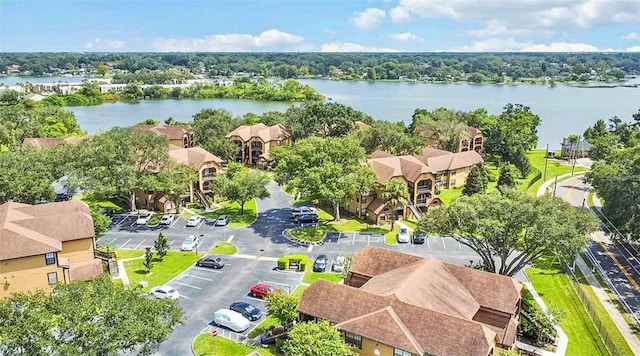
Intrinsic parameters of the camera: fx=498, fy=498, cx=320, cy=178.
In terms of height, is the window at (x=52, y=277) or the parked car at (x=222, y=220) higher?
the window at (x=52, y=277)

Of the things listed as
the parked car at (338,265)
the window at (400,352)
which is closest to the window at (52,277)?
the parked car at (338,265)

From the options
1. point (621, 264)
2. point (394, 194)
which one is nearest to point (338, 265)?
point (394, 194)

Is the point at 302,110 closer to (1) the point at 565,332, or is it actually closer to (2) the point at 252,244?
(2) the point at 252,244

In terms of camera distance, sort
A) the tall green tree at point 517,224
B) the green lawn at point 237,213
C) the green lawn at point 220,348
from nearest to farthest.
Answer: the green lawn at point 220,348
the tall green tree at point 517,224
the green lawn at point 237,213

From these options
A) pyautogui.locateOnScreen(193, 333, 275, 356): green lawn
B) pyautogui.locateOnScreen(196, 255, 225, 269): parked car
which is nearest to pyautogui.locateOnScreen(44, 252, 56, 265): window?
pyautogui.locateOnScreen(196, 255, 225, 269): parked car

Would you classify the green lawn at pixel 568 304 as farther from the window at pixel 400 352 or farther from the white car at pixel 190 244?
the white car at pixel 190 244

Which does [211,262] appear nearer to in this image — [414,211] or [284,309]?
[284,309]

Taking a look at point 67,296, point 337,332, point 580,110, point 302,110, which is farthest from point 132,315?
point 580,110
